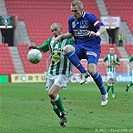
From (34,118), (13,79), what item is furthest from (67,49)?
(13,79)

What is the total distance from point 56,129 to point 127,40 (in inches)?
1317

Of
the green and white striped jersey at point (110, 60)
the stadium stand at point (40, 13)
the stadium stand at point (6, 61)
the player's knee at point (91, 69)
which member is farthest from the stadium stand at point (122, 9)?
the player's knee at point (91, 69)

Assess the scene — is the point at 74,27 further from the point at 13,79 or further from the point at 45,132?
the point at 13,79

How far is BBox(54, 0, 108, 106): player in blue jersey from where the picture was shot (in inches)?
372

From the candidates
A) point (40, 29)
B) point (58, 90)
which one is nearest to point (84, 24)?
point (58, 90)

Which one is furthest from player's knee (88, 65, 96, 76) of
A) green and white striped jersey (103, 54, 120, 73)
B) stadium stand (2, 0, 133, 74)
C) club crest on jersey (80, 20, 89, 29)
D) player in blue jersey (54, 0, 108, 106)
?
stadium stand (2, 0, 133, 74)

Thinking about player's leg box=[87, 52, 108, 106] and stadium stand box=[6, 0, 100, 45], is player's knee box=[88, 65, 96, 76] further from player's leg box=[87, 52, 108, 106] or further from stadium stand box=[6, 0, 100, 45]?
stadium stand box=[6, 0, 100, 45]

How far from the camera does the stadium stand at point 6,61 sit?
123ft

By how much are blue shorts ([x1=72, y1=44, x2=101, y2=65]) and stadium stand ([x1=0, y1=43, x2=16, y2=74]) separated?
1097 inches

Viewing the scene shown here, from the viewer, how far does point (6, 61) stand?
125 feet

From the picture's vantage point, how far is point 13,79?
35625 millimetres

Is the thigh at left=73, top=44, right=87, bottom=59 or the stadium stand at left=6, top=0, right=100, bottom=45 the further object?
the stadium stand at left=6, top=0, right=100, bottom=45

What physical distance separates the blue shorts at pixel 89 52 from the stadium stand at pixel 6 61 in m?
27.9

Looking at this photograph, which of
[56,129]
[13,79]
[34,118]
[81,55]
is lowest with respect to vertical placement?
[13,79]
